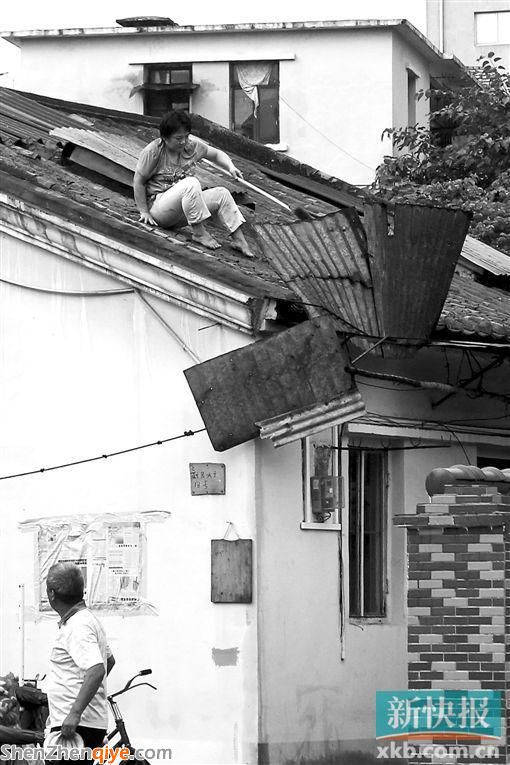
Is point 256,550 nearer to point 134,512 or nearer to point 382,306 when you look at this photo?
point 134,512

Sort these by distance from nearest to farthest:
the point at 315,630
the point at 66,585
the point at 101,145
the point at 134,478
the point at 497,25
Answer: the point at 66,585
the point at 134,478
the point at 315,630
the point at 101,145
the point at 497,25

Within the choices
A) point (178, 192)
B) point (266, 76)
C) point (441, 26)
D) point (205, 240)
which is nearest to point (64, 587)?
point (205, 240)

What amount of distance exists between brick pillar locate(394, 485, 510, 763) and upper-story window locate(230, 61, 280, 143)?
84.8 feet

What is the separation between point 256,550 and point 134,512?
1.03 metres

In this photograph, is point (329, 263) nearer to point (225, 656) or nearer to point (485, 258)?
point (225, 656)

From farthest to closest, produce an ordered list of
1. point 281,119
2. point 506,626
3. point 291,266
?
point 281,119
point 291,266
point 506,626

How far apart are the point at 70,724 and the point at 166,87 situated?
27.3 metres

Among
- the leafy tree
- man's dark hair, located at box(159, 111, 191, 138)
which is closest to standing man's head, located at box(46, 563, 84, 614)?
man's dark hair, located at box(159, 111, 191, 138)

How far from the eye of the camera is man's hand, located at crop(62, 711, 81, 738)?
8.91m

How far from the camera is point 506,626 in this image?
9.42 m

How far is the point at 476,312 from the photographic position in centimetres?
1410

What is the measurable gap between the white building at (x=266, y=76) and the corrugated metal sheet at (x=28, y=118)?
15.7 m

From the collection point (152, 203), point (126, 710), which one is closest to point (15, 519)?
point (126, 710)

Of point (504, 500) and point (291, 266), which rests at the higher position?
point (291, 266)
